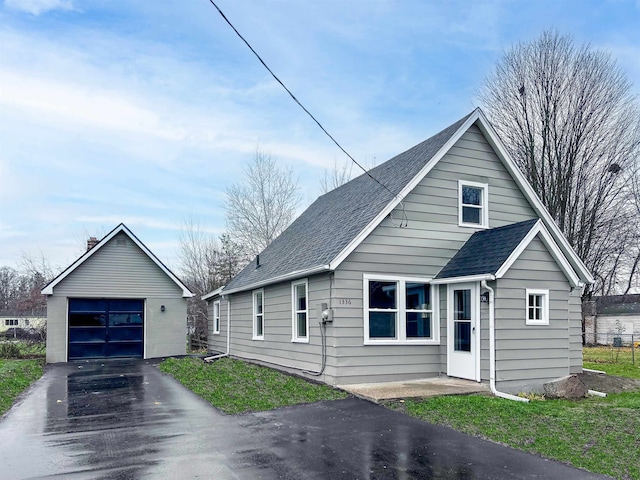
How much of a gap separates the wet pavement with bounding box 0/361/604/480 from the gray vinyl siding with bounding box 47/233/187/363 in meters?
10.4

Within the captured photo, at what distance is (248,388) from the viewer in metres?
11.4

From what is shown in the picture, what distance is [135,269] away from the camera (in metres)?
21.5

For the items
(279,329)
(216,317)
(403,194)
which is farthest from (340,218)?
(216,317)

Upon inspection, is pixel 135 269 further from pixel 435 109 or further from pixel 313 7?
pixel 313 7

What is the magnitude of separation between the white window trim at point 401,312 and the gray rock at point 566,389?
250 cm

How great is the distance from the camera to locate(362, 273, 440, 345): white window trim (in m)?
11.8

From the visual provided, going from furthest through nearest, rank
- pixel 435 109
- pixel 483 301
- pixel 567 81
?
1. pixel 567 81
2. pixel 435 109
3. pixel 483 301

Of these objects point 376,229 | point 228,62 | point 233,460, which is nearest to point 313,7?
point 228,62

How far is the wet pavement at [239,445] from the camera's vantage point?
19.4 feet

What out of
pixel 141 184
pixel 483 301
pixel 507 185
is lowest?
pixel 483 301

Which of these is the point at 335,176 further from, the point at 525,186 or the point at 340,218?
the point at 525,186

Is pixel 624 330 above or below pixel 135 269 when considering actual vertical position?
below

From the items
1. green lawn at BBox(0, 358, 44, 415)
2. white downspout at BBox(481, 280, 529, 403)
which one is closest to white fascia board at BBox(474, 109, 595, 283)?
white downspout at BBox(481, 280, 529, 403)

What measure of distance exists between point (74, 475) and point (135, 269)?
53.9 feet
